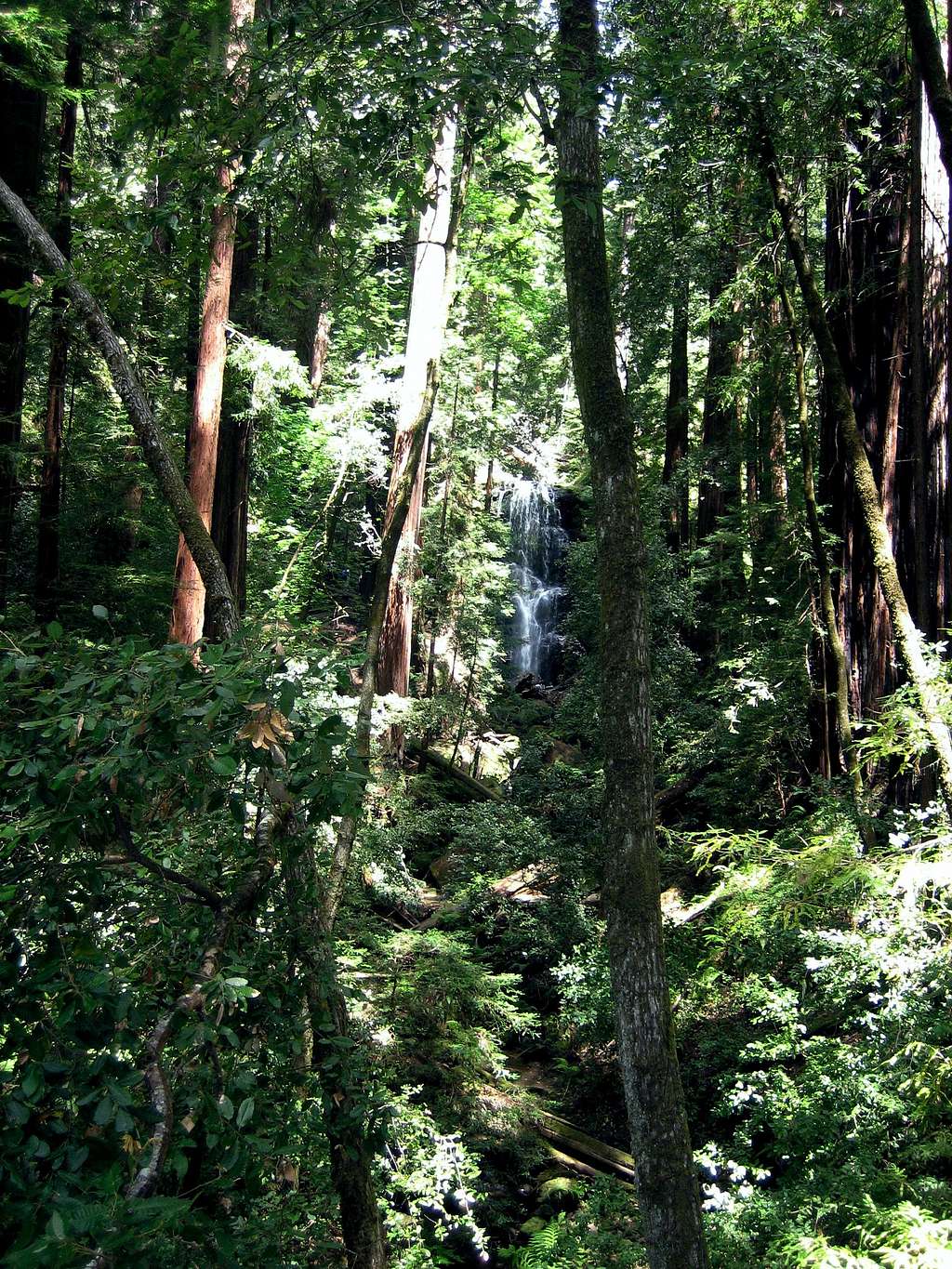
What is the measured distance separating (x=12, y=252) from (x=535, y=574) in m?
16.1

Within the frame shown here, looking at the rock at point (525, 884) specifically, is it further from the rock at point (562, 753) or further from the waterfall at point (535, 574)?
the waterfall at point (535, 574)

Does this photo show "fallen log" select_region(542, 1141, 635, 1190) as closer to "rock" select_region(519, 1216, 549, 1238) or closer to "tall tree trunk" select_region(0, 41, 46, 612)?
"rock" select_region(519, 1216, 549, 1238)

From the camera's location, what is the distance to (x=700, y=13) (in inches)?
281

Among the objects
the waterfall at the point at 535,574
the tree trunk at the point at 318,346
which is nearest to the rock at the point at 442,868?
the waterfall at the point at 535,574

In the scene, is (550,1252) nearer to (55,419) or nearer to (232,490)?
(232,490)

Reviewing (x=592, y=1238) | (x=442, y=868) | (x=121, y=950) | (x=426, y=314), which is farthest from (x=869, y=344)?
(x=442, y=868)

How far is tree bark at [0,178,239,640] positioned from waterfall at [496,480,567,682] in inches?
635

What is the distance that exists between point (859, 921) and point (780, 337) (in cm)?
600

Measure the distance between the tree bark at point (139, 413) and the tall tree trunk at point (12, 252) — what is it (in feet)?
16.0

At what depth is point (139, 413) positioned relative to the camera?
4055 mm

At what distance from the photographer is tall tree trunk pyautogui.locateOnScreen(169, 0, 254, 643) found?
26.0ft

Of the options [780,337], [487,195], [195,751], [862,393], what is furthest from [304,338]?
[195,751]

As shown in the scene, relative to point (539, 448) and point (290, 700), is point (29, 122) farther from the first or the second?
point (539, 448)

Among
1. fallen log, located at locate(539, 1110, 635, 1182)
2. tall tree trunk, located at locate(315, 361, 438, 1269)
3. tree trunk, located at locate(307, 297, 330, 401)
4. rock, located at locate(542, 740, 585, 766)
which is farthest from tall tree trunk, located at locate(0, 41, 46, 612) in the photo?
rock, located at locate(542, 740, 585, 766)
